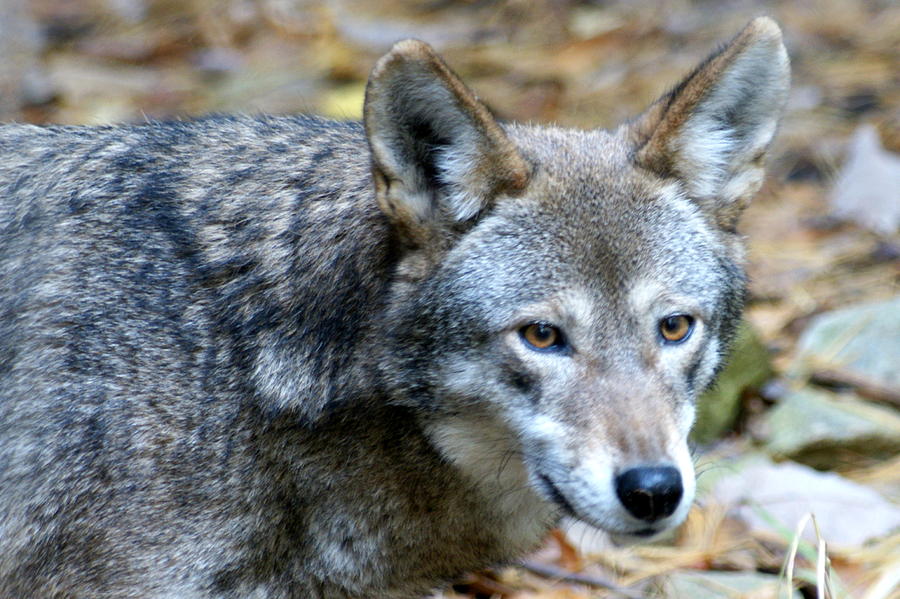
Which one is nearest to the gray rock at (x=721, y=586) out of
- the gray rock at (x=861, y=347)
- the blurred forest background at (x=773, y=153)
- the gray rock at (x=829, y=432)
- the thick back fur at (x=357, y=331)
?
the blurred forest background at (x=773, y=153)

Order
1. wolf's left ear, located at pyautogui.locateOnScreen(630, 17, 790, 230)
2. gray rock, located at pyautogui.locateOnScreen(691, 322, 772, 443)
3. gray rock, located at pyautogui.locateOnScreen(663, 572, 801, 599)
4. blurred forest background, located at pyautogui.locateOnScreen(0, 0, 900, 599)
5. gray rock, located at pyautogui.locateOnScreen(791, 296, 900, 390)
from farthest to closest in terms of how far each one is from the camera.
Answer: gray rock, located at pyautogui.locateOnScreen(791, 296, 900, 390) < gray rock, located at pyautogui.locateOnScreen(691, 322, 772, 443) < blurred forest background, located at pyautogui.locateOnScreen(0, 0, 900, 599) < gray rock, located at pyautogui.locateOnScreen(663, 572, 801, 599) < wolf's left ear, located at pyautogui.locateOnScreen(630, 17, 790, 230)

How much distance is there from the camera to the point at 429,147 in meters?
3.92

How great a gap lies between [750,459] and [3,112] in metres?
7.02

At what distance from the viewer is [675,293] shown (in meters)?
3.90

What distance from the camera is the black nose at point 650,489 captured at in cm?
349

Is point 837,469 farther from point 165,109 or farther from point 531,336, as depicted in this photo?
point 165,109

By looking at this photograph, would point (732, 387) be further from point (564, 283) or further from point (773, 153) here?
point (773, 153)

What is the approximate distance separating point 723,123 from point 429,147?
3.80ft

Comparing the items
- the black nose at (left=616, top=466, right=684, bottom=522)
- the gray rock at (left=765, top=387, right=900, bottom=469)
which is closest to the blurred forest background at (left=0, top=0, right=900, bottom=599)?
the gray rock at (left=765, top=387, right=900, bottom=469)

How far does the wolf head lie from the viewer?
12.0 feet

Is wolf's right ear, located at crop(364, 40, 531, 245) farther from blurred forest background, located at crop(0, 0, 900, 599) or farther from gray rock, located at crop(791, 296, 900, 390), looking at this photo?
gray rock, located at crop(791, 296, 900, 390)

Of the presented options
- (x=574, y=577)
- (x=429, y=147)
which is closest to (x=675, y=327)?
(x=429, y=147)

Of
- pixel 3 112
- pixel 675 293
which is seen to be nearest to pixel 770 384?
pixel 675 293

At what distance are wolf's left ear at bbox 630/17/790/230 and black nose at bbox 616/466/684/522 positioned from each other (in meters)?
1.20
